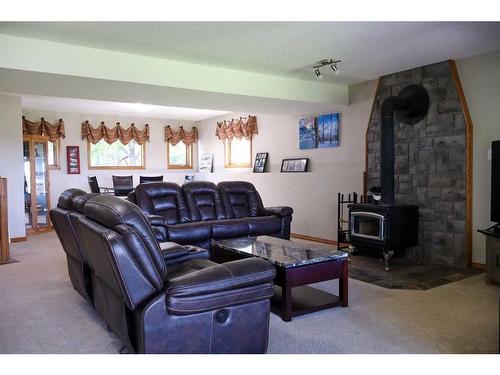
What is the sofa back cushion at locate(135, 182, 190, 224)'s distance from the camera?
16.5ft

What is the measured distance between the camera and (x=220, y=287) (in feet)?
6.79

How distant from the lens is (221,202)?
18.1ft

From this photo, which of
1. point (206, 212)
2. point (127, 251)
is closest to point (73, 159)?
point (206, 212)

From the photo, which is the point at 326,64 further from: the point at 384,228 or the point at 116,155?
the point at 116,155

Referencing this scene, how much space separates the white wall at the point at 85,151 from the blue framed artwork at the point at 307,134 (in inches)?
158

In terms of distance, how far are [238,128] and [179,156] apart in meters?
2.29

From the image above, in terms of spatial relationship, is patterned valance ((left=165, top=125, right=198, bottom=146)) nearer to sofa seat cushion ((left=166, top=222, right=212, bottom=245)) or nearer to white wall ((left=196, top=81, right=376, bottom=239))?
white wall ((left=196, top=81, right=376, bottom=239))

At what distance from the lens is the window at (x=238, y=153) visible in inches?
323

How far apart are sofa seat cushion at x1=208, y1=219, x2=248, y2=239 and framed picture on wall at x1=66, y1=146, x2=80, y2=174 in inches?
189

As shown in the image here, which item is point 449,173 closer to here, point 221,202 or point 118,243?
point 221,202

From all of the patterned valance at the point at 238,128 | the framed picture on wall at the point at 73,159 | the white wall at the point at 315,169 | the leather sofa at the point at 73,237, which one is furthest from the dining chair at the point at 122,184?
the leather sofa at the point at 73,237

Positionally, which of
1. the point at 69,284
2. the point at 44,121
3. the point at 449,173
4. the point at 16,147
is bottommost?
the point at 69,284
